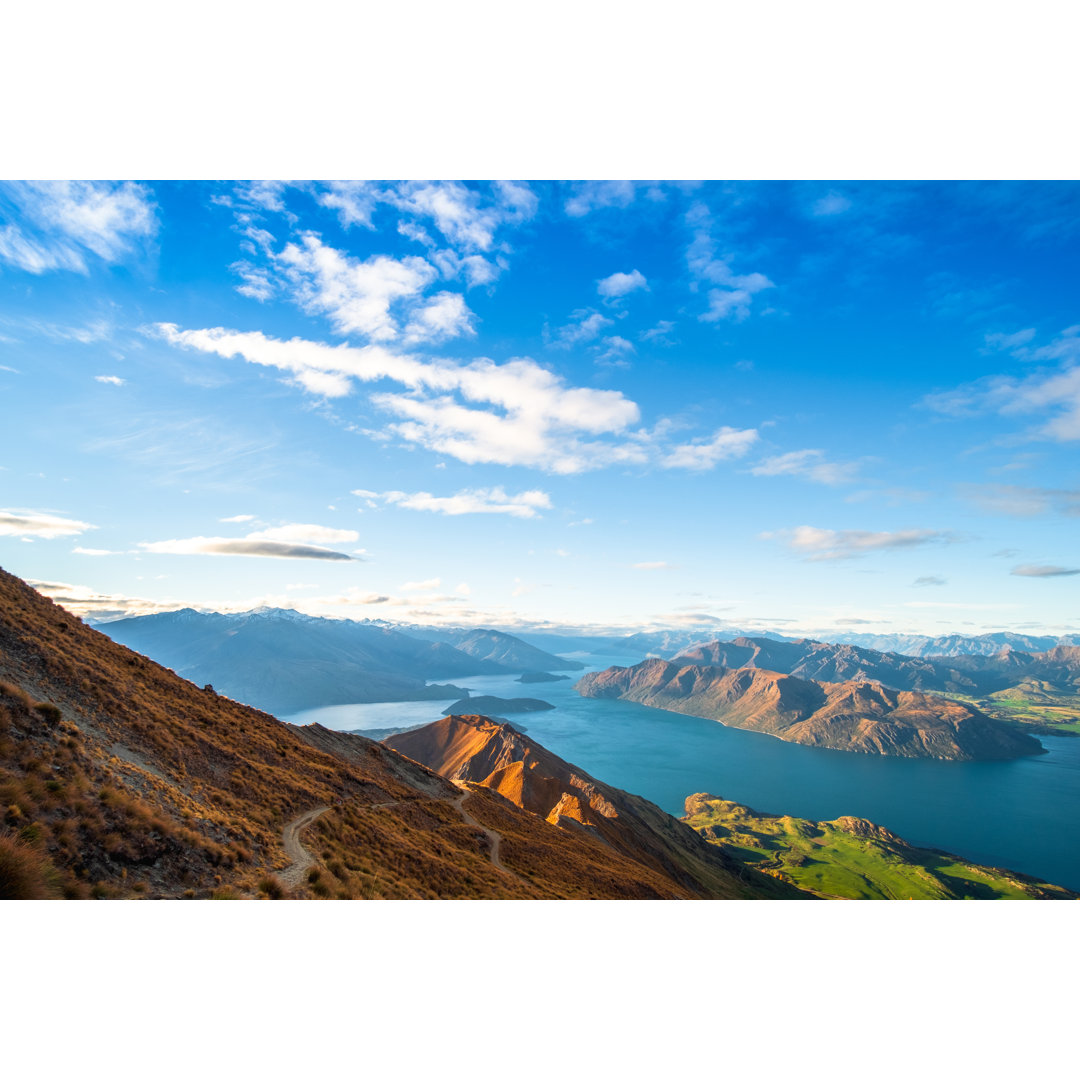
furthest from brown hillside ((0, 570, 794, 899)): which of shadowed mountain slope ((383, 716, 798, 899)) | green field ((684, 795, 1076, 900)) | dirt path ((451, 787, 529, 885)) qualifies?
green field ((684, 795, 1076, 900))

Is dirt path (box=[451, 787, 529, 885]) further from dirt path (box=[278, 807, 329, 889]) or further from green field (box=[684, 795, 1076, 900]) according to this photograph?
green field (box=[684, 795, 1076, 900])

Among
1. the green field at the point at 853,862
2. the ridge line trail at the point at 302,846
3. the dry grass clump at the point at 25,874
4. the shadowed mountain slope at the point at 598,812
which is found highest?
the dry grass clump at the point at 25,874

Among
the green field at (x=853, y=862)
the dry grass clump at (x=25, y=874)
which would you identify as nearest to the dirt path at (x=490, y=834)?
the dry grass clump at (x=25, y=874)

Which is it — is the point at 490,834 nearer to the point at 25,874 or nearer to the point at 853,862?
the point at 25,874

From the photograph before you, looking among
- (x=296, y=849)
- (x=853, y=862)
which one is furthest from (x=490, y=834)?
(x=853, y=862)

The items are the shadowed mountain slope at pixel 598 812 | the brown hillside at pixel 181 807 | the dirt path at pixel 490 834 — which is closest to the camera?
the brown hillside at pixel 181 807

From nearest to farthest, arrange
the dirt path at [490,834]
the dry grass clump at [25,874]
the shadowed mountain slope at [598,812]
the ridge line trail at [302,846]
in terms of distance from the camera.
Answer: the dry grass clump at [25,874], the ridge line trail at [302,846], the dirt path at [490,834], the shadowed mountain slope at [598,812]

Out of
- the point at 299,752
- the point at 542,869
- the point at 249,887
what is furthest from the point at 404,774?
the point at 249,887

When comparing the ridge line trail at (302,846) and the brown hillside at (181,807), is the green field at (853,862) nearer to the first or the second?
the ridge line trail at (302,846)
